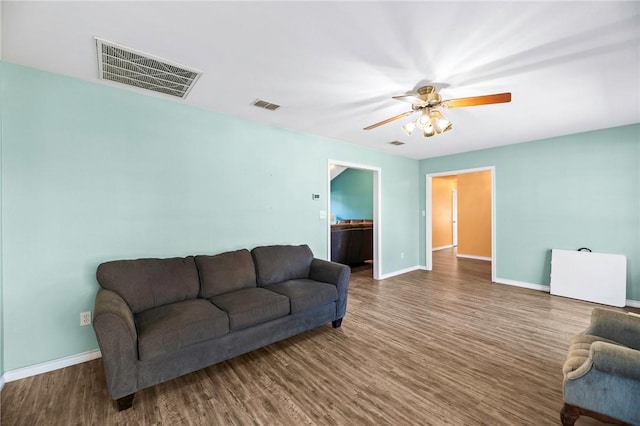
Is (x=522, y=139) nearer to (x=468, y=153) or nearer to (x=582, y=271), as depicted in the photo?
(x=468, y=153)

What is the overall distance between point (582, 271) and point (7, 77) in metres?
7.16

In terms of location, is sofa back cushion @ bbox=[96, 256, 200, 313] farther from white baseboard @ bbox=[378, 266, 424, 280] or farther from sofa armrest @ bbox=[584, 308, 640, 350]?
white baseboard @ bbox=[378, 266, 424, 280]

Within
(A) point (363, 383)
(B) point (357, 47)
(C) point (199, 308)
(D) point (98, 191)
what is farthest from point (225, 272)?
(B) point (357, 47)

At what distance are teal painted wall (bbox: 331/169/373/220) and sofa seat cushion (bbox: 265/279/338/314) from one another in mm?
5788

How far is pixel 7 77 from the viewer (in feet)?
7.02

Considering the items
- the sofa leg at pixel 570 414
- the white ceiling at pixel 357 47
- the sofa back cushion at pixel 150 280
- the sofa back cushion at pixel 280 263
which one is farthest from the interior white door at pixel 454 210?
the sofa back cushion at pixel 150 280

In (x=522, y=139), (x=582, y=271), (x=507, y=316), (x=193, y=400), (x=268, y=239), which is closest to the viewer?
(x=193, y=400)

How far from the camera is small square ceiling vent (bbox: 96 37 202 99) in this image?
203cm

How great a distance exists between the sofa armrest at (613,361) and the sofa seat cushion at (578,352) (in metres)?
0.09

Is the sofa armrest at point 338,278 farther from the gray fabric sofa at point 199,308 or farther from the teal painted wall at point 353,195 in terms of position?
the teal painted wall at point 353,195

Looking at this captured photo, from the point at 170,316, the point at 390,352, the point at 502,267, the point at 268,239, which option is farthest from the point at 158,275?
the point at 502,267

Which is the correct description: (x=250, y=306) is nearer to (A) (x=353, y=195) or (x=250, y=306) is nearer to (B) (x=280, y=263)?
(B) (x=280, y=263)

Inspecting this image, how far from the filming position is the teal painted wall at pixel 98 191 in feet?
7.13

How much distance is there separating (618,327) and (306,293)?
2421 mm
